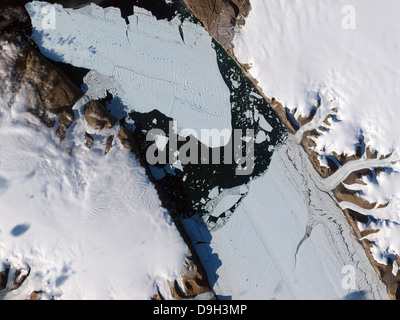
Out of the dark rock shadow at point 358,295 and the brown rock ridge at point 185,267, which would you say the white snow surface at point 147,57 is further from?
the dark rock shadow at point 358,295

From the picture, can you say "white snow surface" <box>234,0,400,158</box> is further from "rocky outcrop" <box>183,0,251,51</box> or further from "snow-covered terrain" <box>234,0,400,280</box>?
"rocky outcrop" <box>183,0,251,51</box>

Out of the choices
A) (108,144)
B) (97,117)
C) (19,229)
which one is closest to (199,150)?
(108,144)

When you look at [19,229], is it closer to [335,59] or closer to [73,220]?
[73,220]

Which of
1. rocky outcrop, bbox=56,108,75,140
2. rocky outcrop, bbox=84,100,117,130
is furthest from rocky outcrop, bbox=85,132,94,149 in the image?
rocky outcrop, bbox=56,108,75,140

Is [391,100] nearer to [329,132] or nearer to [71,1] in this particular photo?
[329,132]

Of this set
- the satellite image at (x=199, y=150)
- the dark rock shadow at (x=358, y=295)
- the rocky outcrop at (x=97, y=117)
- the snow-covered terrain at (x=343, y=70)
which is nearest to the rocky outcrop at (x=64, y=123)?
the satellite image at (x=199, y=150)
